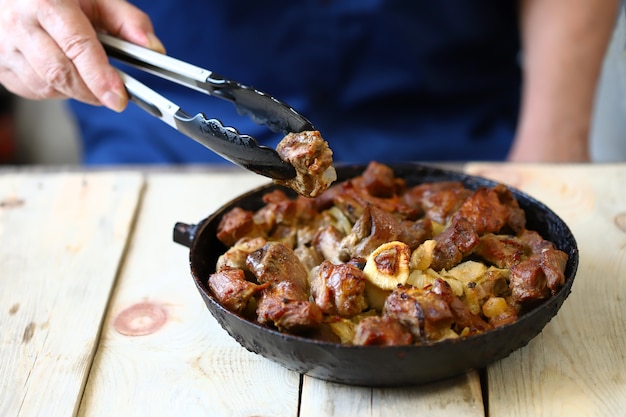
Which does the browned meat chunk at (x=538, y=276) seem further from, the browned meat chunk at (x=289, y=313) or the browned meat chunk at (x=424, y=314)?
the browned meat chunk at (x=289, y=313)

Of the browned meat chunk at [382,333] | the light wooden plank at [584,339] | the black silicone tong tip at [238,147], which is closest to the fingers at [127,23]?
the black silicone tong tip at [238,147]

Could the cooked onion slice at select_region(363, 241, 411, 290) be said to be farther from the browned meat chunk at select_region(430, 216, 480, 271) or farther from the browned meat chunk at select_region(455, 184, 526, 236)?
the browned meat chunk at select_region(455, 184, 526, 236)

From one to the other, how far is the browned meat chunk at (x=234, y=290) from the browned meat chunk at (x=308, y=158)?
214 mm

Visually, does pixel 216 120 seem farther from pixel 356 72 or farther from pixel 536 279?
pixel 356 72

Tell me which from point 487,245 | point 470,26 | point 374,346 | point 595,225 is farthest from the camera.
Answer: point 470,26

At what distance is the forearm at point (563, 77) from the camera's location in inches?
97.4

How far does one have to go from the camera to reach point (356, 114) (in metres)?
2.55

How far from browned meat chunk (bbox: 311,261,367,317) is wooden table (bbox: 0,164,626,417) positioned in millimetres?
152

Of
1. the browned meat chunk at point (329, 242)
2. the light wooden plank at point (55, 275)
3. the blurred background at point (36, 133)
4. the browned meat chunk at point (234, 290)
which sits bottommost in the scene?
the blurred background at point (36, 133)

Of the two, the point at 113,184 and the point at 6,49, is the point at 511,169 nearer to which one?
the point at 113,184

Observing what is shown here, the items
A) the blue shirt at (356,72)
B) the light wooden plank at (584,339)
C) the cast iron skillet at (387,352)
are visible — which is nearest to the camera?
the cast iron skillet at (387,352)

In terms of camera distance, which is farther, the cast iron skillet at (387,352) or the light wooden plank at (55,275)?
the light wooden plank at (55,275)

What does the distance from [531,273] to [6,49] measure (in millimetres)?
1216

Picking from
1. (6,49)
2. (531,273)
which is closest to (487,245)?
(531,273)
